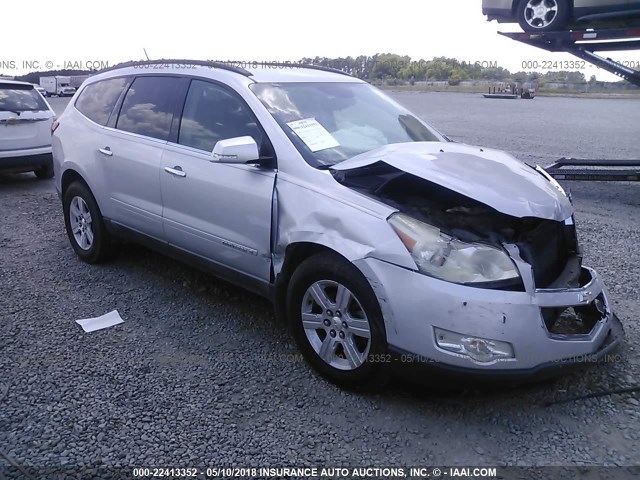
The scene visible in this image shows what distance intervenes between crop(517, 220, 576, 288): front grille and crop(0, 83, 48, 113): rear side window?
27.1ft

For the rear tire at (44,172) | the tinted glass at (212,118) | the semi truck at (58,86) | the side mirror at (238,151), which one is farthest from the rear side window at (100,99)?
the semi truck at (58,86)

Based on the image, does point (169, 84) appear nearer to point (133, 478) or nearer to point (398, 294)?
point (398, 294)

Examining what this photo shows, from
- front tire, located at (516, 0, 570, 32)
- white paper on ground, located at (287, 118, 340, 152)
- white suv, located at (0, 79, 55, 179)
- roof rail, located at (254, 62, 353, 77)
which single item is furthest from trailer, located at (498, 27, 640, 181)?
white suv, located at (0, 79, 55, 179)

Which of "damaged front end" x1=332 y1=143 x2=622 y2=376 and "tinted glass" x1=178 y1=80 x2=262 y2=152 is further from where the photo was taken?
"tinted glass" x1=178 y1=80 x2=262 y2=152

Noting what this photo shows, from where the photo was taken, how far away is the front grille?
2881 mm

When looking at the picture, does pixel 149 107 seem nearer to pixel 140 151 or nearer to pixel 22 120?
pixel 140 151

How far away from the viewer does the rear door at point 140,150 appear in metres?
4.25

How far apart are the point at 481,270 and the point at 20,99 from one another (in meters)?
8.55

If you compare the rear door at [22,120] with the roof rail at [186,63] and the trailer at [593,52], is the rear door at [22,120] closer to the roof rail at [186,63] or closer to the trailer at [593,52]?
the roof rail at [186,63]

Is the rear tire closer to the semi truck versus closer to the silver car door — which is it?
the silver car door

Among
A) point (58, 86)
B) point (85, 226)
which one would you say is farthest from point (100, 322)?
point (58, 86)

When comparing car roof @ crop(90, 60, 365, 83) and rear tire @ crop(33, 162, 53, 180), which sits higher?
car roof @ crop(90, 60, 365, 83)

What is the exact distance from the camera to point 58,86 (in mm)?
43750

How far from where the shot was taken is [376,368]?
9.59 ft
